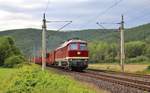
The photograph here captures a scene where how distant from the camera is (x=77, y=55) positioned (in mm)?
54094

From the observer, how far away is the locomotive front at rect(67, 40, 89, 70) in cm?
5344

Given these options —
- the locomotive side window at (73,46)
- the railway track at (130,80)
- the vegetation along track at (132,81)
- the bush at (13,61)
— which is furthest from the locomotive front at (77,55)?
the bush at (13,61)

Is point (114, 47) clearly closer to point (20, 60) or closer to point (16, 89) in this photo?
point (20, 60)

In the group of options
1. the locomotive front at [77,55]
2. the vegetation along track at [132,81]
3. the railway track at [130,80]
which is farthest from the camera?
the locomotive front at [77,55]

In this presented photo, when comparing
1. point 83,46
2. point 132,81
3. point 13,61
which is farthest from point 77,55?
point 13,61

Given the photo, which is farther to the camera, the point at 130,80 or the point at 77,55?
the point at 77,55

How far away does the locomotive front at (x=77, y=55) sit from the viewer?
5344cm

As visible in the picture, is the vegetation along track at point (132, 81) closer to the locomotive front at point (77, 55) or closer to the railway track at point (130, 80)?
the railway track at point (130, 80)

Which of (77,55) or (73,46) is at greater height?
(73,46)

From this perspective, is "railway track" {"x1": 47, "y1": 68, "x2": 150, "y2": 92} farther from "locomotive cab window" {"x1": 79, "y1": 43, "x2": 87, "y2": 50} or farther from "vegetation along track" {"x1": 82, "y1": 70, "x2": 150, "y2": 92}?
"locomotive cab window" {"x1": 79, "y1": 43, "x2": 87, "y2": 50}

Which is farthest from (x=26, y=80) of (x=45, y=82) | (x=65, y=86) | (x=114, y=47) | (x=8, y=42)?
(x=114, y=47)

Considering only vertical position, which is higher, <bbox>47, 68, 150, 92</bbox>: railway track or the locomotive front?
the locomotive front

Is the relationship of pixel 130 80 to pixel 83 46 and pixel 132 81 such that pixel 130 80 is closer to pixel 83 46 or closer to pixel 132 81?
pixel 132 81

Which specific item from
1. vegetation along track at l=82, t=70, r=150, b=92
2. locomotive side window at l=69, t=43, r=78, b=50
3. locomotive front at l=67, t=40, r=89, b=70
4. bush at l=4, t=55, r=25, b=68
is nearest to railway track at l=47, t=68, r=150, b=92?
vegetation along track at l=82, t=70, r=150, b=92
